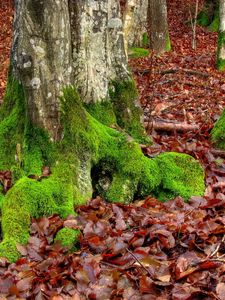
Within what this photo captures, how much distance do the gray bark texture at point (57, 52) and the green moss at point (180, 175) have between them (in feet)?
4.01

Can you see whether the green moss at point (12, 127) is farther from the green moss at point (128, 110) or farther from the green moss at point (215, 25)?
the green moss at point (215, 25)

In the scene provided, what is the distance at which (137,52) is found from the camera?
668 inches

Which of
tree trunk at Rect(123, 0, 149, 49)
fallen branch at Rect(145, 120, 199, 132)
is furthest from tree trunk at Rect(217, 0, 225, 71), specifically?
fallen branch at Rect(145, 120, 199, 132)

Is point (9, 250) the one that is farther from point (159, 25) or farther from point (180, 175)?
point (159, 25)

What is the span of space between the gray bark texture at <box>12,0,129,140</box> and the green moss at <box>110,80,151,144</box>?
0.26m

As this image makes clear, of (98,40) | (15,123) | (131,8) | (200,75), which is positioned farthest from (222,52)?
(15,123)

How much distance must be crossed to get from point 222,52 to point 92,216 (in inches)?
422

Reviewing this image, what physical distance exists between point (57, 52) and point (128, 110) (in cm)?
171

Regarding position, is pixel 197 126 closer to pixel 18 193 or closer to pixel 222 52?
pixel 18 193

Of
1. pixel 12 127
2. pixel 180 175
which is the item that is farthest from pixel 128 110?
pixel 12 127

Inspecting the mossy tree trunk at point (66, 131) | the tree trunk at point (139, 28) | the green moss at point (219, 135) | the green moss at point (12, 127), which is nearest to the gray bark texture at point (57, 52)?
the mossy tree trunk at point (66, 131)

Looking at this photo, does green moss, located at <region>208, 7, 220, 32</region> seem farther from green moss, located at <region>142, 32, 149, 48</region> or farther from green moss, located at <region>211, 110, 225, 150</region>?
green moss, located at <region>211, 110, 225, 150</region>

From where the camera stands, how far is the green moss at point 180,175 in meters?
5.58

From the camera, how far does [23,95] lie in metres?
5.82
